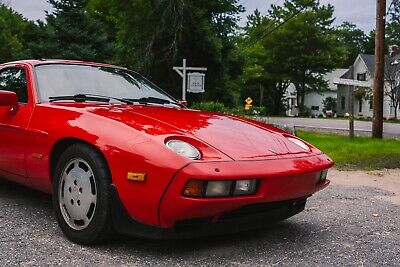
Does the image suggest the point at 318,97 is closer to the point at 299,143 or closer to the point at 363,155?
the point at 363,155

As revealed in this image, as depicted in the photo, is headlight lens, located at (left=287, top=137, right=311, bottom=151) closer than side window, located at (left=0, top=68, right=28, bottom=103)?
Yes

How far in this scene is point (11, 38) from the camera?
37875mm

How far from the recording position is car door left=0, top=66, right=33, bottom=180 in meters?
3.75

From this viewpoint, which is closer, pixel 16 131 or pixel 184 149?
pixel 184 149

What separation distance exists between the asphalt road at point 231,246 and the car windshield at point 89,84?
100 cm

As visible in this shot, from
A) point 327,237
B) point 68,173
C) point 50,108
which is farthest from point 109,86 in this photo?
point 327,237

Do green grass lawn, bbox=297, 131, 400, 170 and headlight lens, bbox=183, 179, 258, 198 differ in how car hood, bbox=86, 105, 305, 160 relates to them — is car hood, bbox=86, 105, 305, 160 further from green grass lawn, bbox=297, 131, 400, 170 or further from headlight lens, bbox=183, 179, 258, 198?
green grass lawn, bbox=297, 131, 400, 170

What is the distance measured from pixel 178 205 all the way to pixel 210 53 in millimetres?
20555

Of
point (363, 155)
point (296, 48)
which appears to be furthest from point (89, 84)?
point (296, 48)

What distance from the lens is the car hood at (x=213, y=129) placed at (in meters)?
3.03

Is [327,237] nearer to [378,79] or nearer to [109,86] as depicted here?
[109,86]

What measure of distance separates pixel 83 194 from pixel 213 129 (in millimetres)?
957

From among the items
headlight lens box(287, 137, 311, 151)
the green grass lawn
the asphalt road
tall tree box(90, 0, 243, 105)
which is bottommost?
the asphalt road

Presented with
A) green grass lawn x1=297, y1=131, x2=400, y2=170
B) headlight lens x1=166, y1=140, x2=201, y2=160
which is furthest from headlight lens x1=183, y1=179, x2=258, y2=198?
green grass lawn x1=297, y1=131, x2=400, y2=170
